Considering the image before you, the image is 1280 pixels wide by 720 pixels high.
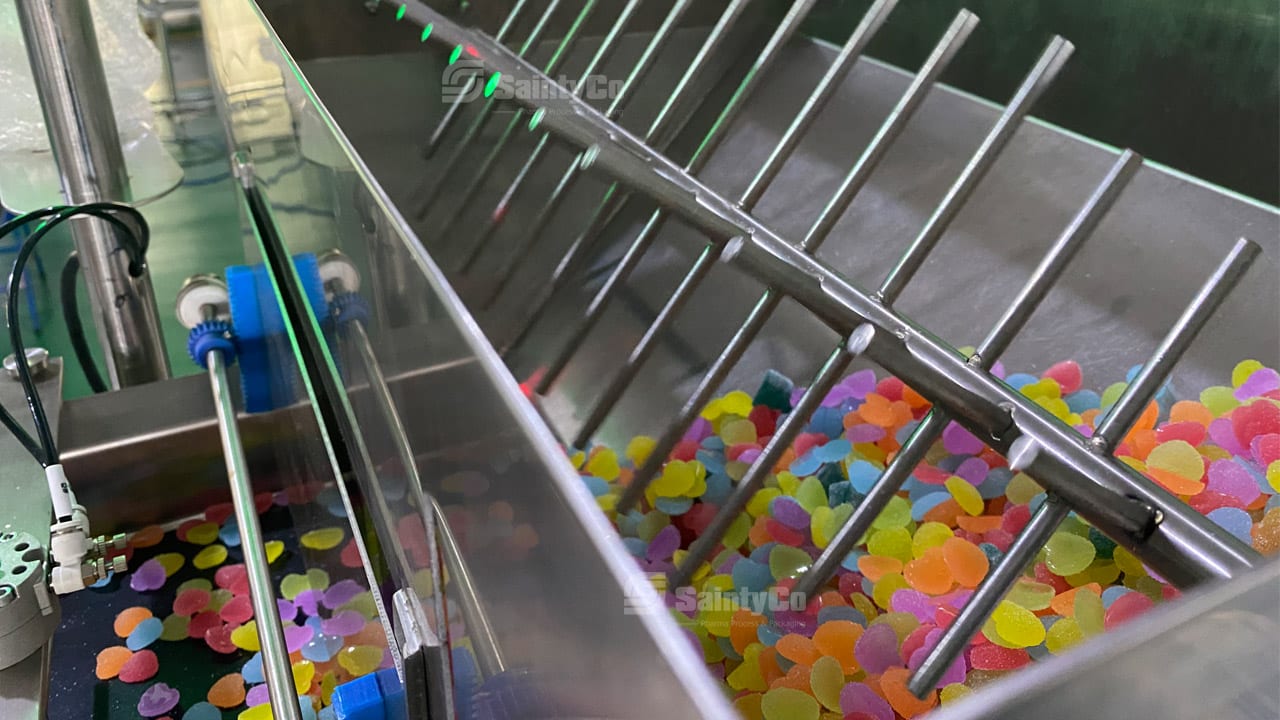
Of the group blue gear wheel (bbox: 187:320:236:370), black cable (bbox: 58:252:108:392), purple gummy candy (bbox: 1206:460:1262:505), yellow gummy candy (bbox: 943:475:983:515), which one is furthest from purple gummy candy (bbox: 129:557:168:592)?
purple gummy candy (bbox: 1206:460:1262:505)

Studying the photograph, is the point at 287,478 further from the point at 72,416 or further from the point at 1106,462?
the point at 1106,462

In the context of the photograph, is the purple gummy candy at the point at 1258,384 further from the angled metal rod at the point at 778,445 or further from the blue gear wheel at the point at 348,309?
the blue gear wheel at the point at 348,309

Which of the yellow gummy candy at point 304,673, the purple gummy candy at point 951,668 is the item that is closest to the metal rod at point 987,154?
the purple gummy candy at point 951,668

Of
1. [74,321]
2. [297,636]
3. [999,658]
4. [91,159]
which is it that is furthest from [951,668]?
[74,321]

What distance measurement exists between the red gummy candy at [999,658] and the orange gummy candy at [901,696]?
45 mm

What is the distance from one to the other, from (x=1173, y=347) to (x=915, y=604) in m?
0.27

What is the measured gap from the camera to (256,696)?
842 millimetres

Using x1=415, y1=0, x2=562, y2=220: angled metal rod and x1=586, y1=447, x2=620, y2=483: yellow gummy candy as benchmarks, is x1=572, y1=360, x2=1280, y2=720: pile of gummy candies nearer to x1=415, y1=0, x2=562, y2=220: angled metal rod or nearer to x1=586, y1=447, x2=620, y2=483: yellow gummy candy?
x1=586, y1=447, x2=620, y2=483: yellow gummy candy

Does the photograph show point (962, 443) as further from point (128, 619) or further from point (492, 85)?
point (128, 619)

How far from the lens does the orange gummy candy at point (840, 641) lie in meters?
0.69

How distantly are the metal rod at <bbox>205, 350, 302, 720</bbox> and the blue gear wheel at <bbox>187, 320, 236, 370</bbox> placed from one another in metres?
0.02

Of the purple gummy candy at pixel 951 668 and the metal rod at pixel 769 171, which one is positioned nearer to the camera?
the purple gummy candy at pixel 951 668

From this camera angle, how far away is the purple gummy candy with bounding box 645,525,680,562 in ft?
2.76

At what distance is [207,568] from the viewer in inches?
38.9
